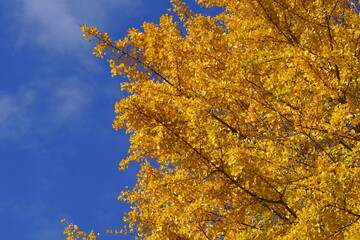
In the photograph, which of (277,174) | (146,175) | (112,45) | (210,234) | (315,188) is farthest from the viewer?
(146,175)

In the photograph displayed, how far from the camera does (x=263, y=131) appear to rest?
16.7 feet

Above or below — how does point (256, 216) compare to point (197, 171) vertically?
below

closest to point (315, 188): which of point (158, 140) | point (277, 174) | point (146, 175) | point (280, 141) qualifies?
point (277, 174)

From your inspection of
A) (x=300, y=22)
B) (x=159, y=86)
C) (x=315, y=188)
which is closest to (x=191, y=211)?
(x=315, y=188)

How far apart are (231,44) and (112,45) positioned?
2.02 meters

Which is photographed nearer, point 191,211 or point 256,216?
point 191,211

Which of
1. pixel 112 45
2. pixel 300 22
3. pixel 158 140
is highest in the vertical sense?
pixel 112 45

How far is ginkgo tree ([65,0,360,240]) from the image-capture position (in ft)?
12.5

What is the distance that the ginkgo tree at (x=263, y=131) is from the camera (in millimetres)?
3809

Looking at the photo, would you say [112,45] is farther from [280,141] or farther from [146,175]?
[280,141]

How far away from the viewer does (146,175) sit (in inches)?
293

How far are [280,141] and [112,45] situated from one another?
3.37m

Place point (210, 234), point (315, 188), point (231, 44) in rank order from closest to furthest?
point (315, 188) < point (210, 234) < point (231, 44)

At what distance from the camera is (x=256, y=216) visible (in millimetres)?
4977
